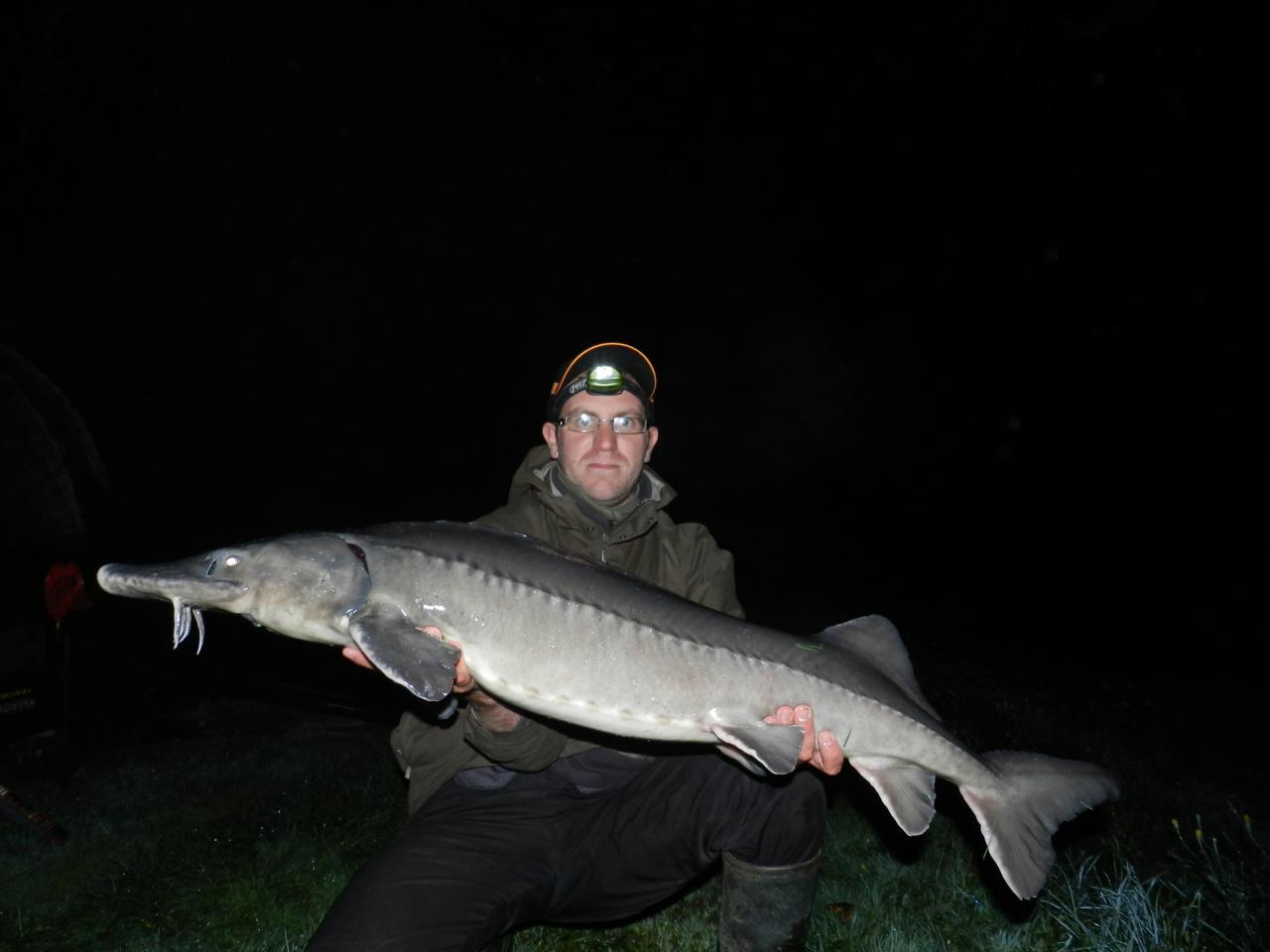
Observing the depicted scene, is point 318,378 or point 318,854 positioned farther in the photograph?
point 318,378

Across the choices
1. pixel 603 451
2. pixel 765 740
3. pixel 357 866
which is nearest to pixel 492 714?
pixel 765 740

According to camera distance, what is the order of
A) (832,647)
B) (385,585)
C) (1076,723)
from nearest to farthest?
1. (385,585)
2. (832,647)
3. (1076,723)

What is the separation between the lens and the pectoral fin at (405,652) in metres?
2.14

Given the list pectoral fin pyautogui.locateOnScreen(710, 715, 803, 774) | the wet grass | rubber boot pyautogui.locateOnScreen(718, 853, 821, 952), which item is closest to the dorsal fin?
pectoral fin pyautogui.locateOnScreen(710, 715, 803, 774)

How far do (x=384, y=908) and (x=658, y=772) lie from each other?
1.00m

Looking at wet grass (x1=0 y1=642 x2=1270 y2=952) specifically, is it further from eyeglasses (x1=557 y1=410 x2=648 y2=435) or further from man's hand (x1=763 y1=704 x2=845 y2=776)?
eyeglasses (x1=557 y1=410 x2=648 y2=435)

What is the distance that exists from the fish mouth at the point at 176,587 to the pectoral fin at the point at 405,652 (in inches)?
15.0

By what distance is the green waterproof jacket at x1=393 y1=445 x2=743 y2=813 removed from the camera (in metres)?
2.66

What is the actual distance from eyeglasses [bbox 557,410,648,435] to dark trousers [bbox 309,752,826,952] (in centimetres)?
130

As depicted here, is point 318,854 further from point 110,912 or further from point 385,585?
point 385,585

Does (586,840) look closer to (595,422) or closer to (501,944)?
(501,944)

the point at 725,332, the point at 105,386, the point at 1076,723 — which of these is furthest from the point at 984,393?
the point at 105,386

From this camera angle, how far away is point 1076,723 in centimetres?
676

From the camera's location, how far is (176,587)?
224cm
